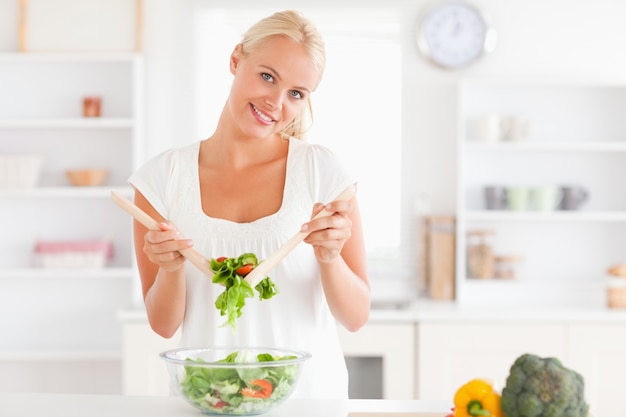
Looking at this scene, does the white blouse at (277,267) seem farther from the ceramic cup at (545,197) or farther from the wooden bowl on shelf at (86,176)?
the ceramic cup at (545,197)

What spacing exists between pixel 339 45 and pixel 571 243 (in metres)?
1.57

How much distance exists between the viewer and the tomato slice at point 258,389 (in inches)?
67.9

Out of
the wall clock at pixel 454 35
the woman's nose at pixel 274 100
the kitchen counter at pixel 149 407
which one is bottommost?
the kitchen counter at pixel 149 407

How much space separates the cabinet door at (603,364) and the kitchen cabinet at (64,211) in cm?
217

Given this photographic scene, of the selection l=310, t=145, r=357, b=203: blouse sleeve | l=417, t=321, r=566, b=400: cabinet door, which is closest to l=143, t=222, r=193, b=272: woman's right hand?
l=310, t=145, r=357, b=203: blouse sleeve

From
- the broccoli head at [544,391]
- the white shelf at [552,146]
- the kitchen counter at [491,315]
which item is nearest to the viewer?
the broccoli head at [544,391]

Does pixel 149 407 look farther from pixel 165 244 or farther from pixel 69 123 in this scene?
pixel 69 123

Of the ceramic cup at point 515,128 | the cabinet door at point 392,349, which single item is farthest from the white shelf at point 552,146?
the cabinet door at point 392,349

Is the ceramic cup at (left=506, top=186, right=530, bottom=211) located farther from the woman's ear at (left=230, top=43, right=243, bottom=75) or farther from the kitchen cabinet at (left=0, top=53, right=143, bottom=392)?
the woman's ear at (left=230, top=43, right=243, bottom=75)

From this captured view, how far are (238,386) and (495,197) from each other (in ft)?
10.2

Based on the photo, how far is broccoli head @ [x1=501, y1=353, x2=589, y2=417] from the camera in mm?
1537

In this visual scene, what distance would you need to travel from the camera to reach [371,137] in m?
4.85

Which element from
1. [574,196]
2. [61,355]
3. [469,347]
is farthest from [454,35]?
[61,355]

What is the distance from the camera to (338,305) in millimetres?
2062
